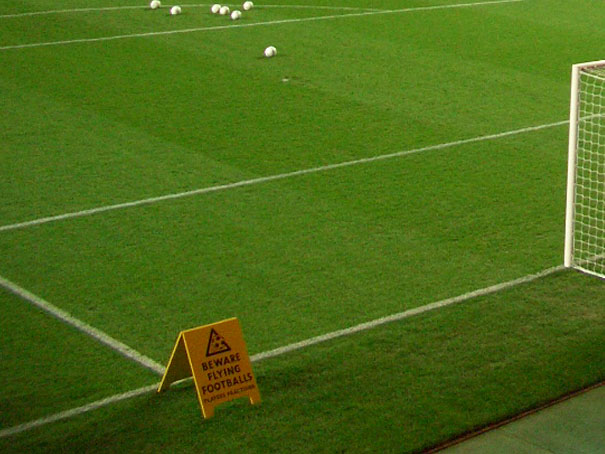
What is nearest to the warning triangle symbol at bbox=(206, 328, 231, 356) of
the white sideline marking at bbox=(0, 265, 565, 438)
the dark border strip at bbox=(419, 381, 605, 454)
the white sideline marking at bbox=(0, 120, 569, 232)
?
the white sideline marking at bbox=(0, 265, 565, 438)

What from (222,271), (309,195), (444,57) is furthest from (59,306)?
(444,57)

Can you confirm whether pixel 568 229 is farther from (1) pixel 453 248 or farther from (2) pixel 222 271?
(2) pixel 222 271

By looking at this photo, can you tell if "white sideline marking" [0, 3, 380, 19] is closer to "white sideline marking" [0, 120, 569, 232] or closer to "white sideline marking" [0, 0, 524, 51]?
"white sideline marking" [0, 0, 524, 51]

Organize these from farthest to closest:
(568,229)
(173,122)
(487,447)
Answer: (173,122), (568,229), (487,447)

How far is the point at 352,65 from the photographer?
15.2 meters

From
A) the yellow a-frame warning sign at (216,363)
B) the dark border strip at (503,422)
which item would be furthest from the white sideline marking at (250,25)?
the dark border strip at (503,422)

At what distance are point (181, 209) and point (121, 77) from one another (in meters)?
5.13

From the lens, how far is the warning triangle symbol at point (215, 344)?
6.43 meters

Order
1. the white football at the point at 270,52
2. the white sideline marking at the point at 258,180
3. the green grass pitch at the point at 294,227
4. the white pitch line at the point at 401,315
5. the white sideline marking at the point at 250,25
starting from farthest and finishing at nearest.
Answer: the white sideline marking at the point at 250,25, the white football at the point at 270,52, the white sideline marking at the point at 258,180, the white pitch line at the point at 401,315, the green grass pitch at the point at 294,227

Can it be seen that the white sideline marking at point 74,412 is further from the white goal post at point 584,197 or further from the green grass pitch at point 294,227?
the white goal post at point 584,197

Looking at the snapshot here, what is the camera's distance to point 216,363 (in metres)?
6.45

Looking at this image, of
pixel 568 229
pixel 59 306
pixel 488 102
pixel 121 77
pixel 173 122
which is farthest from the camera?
pixel 121 77

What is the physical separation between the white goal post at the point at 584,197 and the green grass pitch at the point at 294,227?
23 cm

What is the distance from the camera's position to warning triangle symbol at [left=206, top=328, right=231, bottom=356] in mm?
6426
